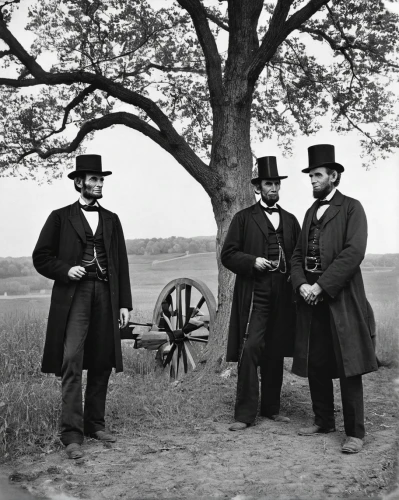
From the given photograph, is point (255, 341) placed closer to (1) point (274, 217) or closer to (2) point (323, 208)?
(1) point (274, 217)

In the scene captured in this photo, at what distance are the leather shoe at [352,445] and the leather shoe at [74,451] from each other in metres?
1.88

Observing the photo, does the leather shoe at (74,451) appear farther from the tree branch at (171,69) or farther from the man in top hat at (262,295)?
the tree branch at (171,69)

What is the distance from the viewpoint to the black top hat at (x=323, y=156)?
5.39m

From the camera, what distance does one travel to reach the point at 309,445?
5.16 meters

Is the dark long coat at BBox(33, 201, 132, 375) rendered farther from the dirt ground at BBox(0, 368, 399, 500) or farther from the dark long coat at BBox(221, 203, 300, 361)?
the dark long coat at BBox(221, 203, 300, 361)

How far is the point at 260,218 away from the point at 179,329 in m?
2.93

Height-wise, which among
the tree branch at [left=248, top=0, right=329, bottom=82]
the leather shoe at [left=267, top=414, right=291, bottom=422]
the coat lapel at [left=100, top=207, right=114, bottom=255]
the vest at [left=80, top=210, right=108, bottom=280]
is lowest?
the leather shoe at [left=267, top=414, right=291, bottom=422]

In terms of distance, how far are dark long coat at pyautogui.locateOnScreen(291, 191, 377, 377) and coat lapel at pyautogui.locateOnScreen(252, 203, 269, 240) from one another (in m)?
0.62

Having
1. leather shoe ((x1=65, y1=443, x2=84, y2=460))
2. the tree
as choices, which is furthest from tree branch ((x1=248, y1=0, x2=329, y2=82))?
leather shoe ((x1=65, y1=443, x2=84, y2=460))

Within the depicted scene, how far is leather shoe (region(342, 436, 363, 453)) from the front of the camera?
4.94m

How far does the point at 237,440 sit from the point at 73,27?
6.43 metres

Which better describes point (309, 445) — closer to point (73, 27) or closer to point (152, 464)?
point (152, 464)

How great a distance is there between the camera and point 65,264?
5277mm

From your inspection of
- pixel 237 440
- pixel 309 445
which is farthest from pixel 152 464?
pixel 309 445
